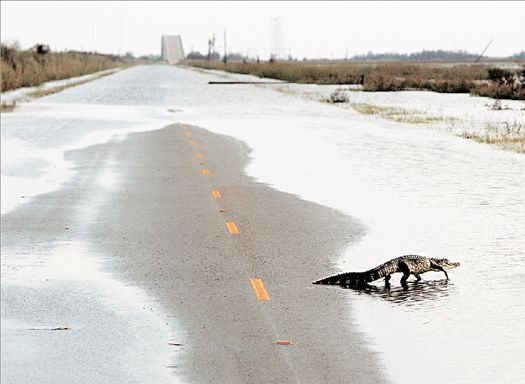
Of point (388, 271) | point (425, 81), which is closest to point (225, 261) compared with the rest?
point (388, 271)

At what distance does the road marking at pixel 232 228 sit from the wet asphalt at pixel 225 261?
5 cm

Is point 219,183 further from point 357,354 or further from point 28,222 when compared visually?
point 357,354

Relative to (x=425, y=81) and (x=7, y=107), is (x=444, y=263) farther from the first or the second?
(x=425, y=81)

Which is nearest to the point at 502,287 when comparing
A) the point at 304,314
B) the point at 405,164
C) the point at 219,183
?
the point at 304,314

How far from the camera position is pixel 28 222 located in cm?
1397

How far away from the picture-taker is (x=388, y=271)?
33.0 ft

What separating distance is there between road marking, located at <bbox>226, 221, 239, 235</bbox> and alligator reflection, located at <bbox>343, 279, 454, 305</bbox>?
11.4 feet

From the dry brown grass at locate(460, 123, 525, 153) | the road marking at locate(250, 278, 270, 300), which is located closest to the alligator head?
the road marking at locate(250, 278, 270, 300)

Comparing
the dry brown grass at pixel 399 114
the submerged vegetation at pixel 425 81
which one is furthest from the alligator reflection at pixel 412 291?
the submerged vegetation at pixel 425 81

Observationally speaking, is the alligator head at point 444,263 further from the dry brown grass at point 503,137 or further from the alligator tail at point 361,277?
the dry brown grass at point 503,137

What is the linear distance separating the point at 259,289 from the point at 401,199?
707cm

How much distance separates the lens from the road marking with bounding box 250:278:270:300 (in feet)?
31.4

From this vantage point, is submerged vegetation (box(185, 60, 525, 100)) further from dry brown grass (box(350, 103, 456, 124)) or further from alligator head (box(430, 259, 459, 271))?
alligator head (box(430, 259, 459, 271))

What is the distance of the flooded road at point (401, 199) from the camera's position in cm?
796
